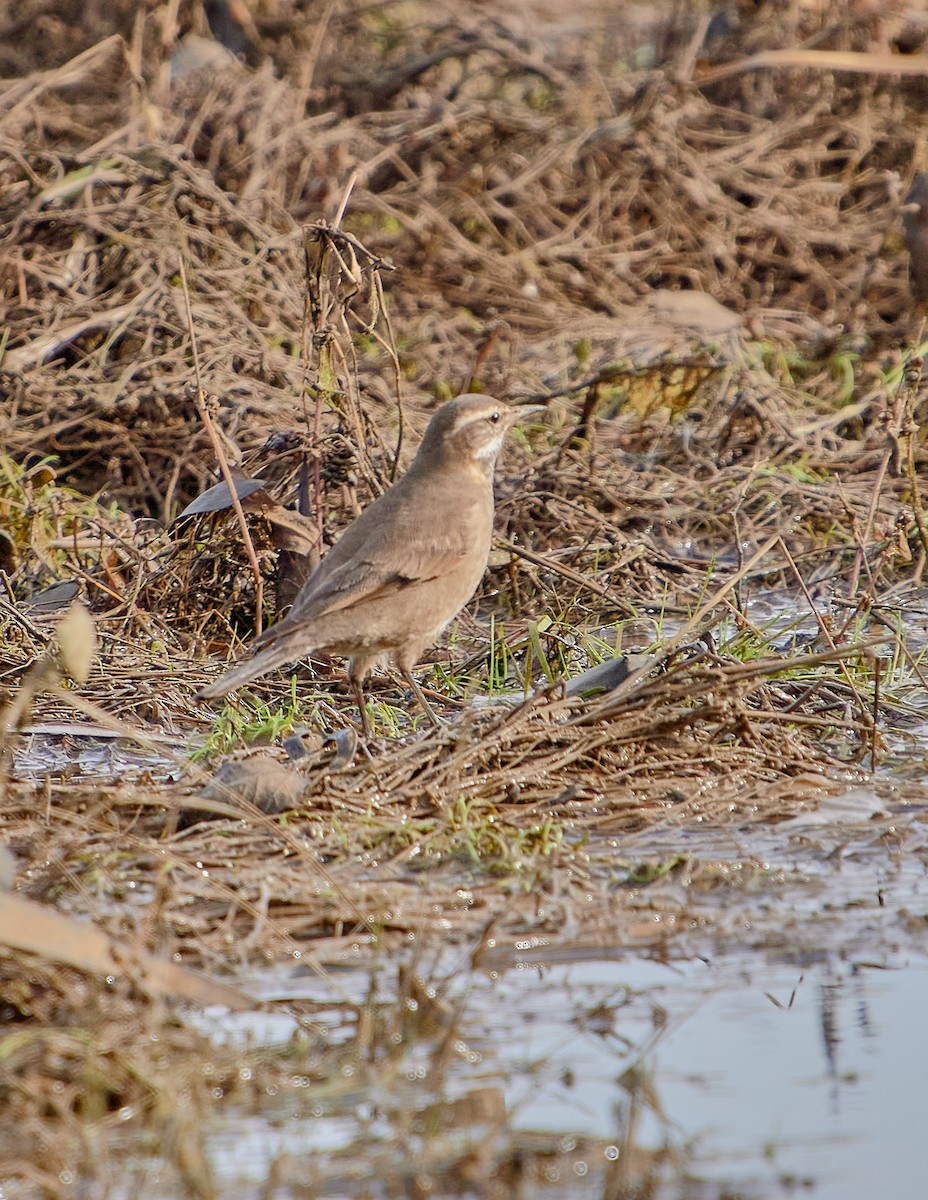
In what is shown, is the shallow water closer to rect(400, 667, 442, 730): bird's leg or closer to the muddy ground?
the muddy ground

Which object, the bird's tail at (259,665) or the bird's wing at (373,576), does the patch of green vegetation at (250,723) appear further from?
the bird's wing at (373,576)

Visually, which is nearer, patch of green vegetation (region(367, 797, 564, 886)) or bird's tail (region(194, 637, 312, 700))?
patch of green vegetation (region(367, 797, 564, 886))

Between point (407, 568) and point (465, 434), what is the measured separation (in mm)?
751

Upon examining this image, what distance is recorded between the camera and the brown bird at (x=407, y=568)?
19.3 ft

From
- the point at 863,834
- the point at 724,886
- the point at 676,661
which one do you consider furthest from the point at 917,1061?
the point at 676,661

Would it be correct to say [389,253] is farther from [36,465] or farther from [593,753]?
[593,753]

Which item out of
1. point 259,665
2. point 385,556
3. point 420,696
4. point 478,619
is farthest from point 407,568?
point 478,619

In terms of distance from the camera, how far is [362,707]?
5957mm

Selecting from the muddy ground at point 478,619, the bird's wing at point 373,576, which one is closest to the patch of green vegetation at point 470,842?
the muddy ground at point 478,619

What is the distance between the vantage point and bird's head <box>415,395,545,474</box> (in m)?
6.54

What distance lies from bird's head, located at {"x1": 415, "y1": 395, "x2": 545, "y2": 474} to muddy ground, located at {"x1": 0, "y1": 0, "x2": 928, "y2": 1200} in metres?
0.45

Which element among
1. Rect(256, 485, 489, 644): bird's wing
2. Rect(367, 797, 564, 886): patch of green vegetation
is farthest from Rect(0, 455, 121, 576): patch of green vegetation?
Rect(367, 797, 564, 886): patch of green vegetation

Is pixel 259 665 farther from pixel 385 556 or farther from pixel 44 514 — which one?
pixel 44 514

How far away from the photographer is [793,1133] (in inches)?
134
